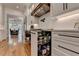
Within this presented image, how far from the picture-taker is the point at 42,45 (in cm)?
130

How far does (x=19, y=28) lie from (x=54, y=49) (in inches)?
20.3

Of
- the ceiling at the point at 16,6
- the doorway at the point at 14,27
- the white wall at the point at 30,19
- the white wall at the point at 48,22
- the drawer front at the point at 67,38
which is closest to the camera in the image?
the drawer front at the point at 67,38

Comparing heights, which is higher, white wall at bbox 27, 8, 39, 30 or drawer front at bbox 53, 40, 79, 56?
white wall at bbox 27, 8, 39, 30

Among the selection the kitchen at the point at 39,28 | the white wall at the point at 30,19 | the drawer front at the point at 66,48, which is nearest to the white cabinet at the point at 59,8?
the kitchen at the point at 39,28

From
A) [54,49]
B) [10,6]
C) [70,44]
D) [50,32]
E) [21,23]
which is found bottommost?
[54,49]

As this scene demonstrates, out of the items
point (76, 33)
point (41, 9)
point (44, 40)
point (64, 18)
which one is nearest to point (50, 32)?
point (44, 40)

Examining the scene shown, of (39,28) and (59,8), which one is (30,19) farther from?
(59,8)

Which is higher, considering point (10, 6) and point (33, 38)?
point (10, 6)

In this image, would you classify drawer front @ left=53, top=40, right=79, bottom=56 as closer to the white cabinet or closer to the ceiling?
the white cabinet

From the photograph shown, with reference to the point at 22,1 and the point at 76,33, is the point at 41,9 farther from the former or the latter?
the point at 76,33

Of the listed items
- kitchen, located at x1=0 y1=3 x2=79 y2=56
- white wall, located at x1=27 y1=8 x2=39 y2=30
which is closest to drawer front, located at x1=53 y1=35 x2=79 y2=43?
kitchen, located at x1=0 y1=3 x2=79 y2=56

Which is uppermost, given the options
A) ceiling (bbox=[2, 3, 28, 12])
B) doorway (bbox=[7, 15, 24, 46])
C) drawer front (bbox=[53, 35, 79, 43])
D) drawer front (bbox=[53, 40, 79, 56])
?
ceiling (bbox=[2, 3, 28, 12])

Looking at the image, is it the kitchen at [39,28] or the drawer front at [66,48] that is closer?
the drawer front at [66,48]

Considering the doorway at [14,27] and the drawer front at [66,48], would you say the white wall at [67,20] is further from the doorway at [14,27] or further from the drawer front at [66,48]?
the doorway at [14,27]
